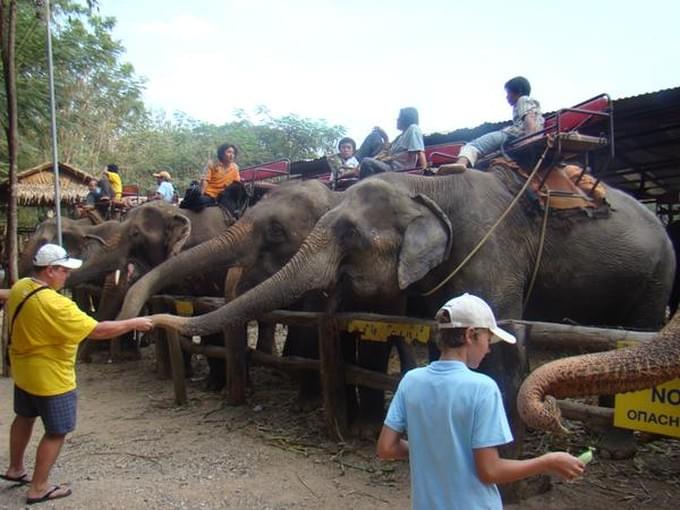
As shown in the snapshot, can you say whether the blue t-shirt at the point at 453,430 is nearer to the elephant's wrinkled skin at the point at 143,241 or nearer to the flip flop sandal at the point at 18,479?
the flip flop sandal at the point at 18,479

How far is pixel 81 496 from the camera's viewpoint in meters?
4.43

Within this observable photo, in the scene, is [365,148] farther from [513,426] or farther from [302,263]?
[513,426]

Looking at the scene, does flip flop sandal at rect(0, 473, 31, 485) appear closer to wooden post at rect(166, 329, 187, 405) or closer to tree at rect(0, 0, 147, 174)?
wooden post at rect(166, 329, 187, 405)

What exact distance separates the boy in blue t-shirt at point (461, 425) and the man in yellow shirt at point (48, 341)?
96.3 inches

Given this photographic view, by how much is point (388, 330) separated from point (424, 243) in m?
0.71

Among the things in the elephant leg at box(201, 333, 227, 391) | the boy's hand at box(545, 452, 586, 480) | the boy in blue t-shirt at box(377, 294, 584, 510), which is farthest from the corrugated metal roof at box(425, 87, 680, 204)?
the boy's hand at box(545, 452, 586, 480)

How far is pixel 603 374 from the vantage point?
8.56 ft

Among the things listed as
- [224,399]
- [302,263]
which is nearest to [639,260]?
[302,263]

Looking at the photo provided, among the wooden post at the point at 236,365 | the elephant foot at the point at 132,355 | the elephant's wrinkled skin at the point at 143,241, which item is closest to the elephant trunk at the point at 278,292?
the wooden post at the point at 236,365

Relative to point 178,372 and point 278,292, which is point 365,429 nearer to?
point 278,292

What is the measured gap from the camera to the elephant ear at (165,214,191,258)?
8.03m

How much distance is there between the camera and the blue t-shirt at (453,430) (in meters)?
2.19

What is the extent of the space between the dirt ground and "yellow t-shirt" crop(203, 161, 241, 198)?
132 inches

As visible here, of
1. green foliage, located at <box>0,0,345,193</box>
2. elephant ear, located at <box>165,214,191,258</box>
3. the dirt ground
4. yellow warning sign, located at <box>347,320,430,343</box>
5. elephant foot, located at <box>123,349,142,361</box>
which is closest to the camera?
the dirt ground
